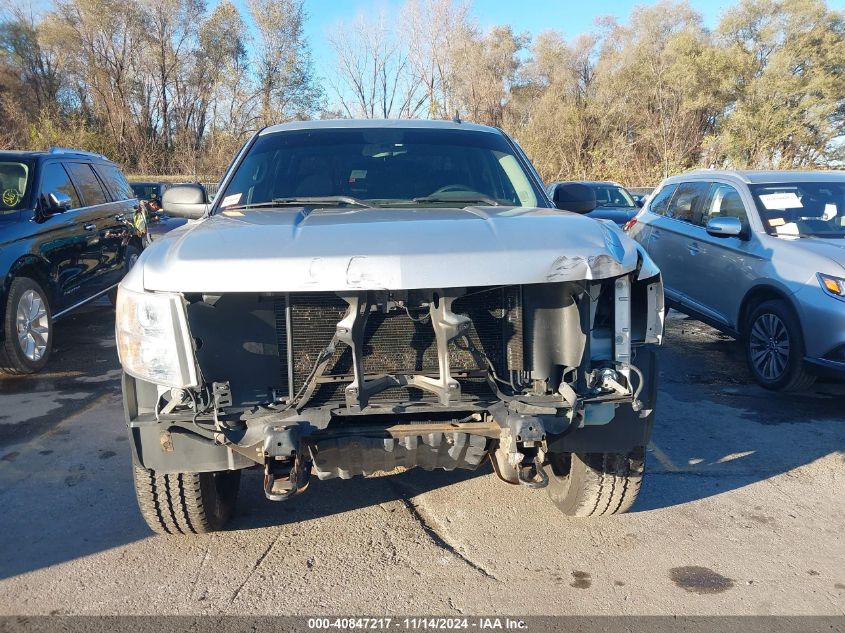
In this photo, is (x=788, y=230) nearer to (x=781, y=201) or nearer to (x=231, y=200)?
(x=781, y=201)

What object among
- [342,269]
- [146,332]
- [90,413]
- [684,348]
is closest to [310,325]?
[342,269]

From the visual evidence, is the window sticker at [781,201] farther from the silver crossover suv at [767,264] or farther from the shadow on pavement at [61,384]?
the shadow on pavement at [61,384]

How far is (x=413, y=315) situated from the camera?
256 centimetres

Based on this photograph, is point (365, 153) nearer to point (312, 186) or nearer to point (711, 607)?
point (312, 186)

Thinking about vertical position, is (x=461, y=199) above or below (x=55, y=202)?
below

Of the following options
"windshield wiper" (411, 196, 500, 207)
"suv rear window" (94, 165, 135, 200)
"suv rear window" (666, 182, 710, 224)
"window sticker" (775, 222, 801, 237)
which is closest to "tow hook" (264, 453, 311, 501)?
"windshield wiper" (411, 196, 500, 207)

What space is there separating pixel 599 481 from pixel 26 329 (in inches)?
204

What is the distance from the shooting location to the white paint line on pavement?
4059 millimetres

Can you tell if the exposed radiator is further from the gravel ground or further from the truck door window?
the truck door window

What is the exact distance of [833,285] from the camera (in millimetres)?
4875

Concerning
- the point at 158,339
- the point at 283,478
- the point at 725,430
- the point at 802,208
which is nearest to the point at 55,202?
the point at 158,339

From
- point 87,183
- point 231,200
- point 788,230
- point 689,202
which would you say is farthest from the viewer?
point 87,183

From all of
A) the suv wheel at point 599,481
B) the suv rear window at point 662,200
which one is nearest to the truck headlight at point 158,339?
the suv wheel at point 599,481

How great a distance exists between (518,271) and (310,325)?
81cm
